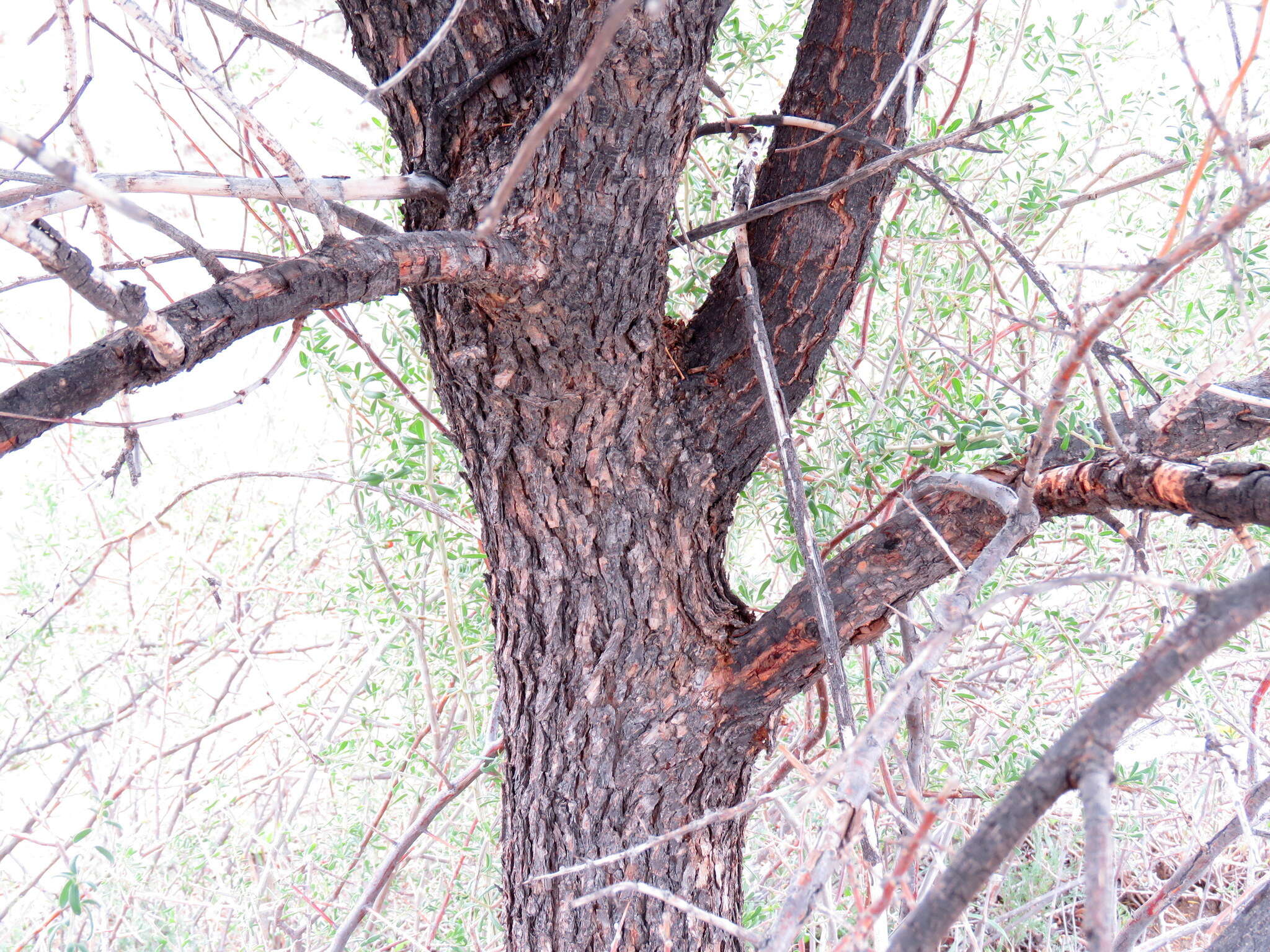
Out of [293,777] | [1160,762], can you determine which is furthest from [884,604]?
[293,777]

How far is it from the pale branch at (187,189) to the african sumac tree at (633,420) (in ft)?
0.31

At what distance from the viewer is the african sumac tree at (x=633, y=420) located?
90cm

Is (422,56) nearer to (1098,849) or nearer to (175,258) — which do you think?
(175,258)

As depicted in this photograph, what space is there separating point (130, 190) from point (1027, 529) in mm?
816

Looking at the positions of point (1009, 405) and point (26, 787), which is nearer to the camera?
point (1009, 405)

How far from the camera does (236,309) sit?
0.64 m

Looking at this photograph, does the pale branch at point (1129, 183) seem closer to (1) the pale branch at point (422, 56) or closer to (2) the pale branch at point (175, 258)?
(1) the pale branch at point (422, 56)

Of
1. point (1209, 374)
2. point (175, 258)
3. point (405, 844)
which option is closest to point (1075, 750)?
point (1209, 374)

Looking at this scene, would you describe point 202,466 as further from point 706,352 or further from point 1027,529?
point 1027,529

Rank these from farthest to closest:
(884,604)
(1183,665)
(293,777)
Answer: (293,777) → (884,604) → (1183,665)

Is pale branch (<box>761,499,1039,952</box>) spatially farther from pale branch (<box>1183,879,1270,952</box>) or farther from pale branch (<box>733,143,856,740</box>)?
pale branch (<box>1183,879,1270,952</box>)

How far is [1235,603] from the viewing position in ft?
1.33

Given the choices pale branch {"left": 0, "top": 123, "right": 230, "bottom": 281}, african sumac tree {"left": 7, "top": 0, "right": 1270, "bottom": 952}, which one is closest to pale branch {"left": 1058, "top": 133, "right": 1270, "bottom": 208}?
african sumac tree {"left": 7, "top": 0, "right": 1270, "bottom": 952}

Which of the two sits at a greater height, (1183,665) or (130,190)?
(130,190)
